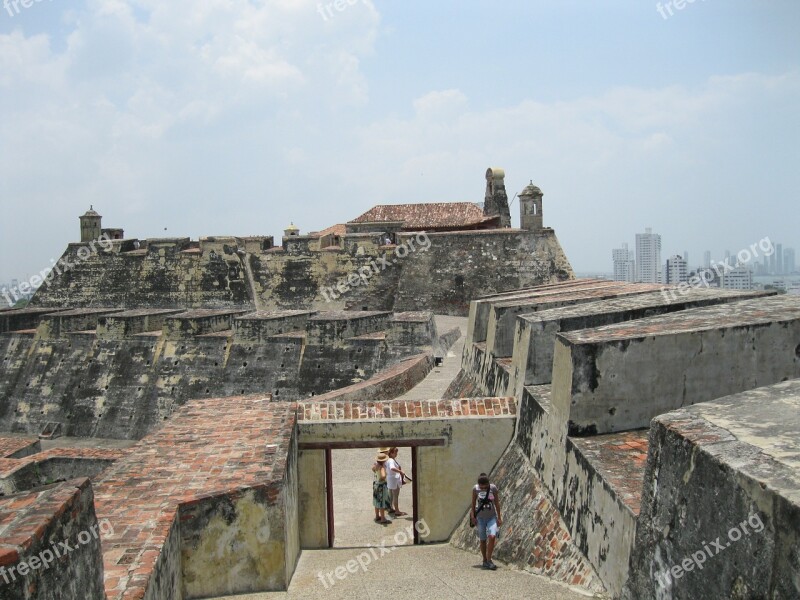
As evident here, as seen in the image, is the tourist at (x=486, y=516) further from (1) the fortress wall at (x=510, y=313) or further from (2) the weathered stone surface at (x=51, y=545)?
(1) the fortress wall at (x=510, y=313)

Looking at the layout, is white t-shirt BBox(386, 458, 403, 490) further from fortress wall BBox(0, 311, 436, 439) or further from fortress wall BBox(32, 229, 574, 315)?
fortress wall BBox(32, 229, 574, 315)

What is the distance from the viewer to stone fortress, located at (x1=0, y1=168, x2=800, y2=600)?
11.3ft

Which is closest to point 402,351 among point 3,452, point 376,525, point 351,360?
point 351,360

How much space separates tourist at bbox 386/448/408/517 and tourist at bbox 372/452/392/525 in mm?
58

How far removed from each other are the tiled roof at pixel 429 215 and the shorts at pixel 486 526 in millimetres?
21186

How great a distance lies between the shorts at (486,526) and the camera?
635 centimetres

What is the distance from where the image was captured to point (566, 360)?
5.91 m

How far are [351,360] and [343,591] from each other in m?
9.54

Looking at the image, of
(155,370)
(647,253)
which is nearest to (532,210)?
(155,370)

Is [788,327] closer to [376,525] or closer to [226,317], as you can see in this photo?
[376,525]

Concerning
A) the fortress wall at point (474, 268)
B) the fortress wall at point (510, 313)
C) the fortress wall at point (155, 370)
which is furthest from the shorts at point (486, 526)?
the fortress wall at point (474, 268)

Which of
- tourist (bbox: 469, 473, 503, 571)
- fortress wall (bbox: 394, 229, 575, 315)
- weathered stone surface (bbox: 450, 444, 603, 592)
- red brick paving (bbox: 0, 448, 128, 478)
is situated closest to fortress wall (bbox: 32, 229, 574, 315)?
fortress wall (bbox: 394, 229, 575, 315)

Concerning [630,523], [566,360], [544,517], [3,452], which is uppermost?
[566,360]

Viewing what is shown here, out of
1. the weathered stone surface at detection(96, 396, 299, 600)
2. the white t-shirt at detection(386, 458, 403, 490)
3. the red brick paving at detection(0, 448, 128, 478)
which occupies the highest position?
the weathered stone surface at detection(96, 396, 299, 600)
